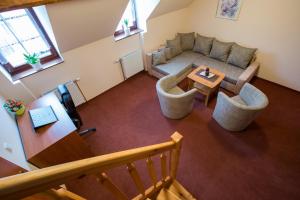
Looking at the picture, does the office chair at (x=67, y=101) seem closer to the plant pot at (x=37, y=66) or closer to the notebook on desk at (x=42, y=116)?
the notebook on desk at (x=42, y=116)

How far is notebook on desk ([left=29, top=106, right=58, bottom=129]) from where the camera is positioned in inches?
72.3

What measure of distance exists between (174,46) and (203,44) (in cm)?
74

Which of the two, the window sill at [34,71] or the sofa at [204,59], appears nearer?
the window sill at [34,71]

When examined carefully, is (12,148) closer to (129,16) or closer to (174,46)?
(129,16)

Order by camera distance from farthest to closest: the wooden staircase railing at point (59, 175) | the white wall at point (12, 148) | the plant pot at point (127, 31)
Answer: the plant pot at point (127, 31)
the white wall at point (12, 148)
the wooden staircase railing at point (59, 175)

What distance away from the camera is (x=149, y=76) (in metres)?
3.87

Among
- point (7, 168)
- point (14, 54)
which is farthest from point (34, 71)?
point (7, 168)

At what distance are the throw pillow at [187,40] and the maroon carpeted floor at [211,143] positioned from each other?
1644mm

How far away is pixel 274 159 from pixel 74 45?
143 inches

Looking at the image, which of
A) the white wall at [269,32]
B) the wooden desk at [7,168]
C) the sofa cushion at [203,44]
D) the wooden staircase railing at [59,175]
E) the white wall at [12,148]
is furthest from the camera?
the sofa cushion at [203,44]

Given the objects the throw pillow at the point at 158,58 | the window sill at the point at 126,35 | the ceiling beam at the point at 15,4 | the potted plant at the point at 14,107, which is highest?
the ceiling beam at the point at 15,4

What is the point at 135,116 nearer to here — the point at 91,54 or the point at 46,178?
the point at 91,54

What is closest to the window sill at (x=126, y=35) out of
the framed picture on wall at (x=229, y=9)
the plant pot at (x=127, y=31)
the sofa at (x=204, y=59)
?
the plant pot at (x=127, y=31)

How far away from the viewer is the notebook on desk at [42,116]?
184 cm
